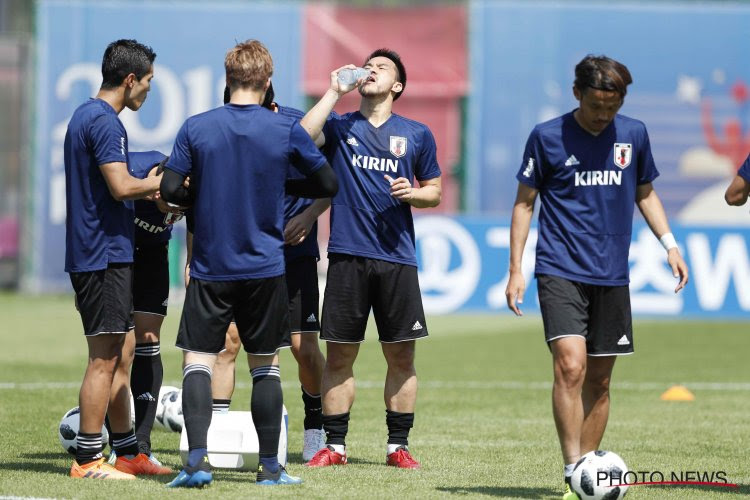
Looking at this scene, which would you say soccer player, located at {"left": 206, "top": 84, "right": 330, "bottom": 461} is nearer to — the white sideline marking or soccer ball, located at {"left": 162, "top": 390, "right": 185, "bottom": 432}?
soccer ball, located at {"left": 162, "top": 390, "right": 185, "bottom": 432}

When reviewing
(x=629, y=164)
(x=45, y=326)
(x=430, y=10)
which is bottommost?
(x=45, y=326)

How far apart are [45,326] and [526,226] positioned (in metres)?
12.9

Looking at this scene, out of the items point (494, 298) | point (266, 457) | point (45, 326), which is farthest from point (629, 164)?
point (494, 298)

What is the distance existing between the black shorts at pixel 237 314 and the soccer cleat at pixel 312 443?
1.46 m

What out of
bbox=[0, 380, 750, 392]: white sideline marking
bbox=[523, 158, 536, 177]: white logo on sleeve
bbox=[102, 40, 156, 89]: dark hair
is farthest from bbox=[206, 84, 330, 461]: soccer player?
bbox=[0, 380, 750, 392]: white sideline marking

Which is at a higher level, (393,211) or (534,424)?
(393,211)

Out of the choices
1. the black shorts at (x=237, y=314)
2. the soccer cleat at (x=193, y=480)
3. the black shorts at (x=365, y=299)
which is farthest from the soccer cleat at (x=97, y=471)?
the black shorts at (x=365, y=299)

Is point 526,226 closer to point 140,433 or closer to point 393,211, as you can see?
point 393,211

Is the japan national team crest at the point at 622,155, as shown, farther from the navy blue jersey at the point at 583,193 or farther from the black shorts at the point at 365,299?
the black shorts at the point at 365,299

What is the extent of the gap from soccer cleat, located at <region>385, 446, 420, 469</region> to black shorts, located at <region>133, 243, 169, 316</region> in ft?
5.32

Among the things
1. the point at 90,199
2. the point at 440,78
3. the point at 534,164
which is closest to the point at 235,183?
the point at 90,199

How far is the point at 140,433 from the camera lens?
7797 millimetres

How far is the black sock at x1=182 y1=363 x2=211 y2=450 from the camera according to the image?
6.69m

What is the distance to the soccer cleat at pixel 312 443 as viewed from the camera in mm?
8180
